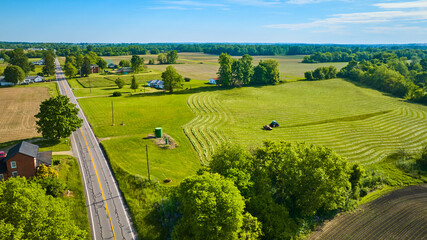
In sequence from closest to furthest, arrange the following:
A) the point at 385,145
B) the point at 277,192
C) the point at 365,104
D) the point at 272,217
→ the point at 272,217
the point at 277,192
the point at 385,145
the point at 365,104

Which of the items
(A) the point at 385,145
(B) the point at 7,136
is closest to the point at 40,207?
(B) the point at 7,136

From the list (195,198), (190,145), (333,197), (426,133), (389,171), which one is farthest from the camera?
(426,133)

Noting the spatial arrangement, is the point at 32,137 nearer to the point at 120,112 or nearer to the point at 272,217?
the point at 120,112

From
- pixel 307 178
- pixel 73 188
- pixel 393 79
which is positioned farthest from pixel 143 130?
pixel 393 79

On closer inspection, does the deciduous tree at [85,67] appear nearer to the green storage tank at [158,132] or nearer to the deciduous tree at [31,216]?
the green storage tank at [158,132]

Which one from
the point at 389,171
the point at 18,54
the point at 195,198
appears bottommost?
the point at 389,171

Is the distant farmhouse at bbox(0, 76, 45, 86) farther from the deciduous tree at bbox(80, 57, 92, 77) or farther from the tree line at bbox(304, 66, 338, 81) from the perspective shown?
the tree line at bbox(304, 66, 338, 81)

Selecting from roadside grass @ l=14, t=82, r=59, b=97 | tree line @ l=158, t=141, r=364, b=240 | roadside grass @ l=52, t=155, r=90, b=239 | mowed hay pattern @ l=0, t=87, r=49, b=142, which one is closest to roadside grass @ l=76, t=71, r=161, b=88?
roadside grass @ l=14, t=82, r=59, b=97

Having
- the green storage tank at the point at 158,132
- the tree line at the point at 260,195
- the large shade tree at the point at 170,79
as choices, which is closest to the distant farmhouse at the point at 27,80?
the large shade tree at the point at 170,79
